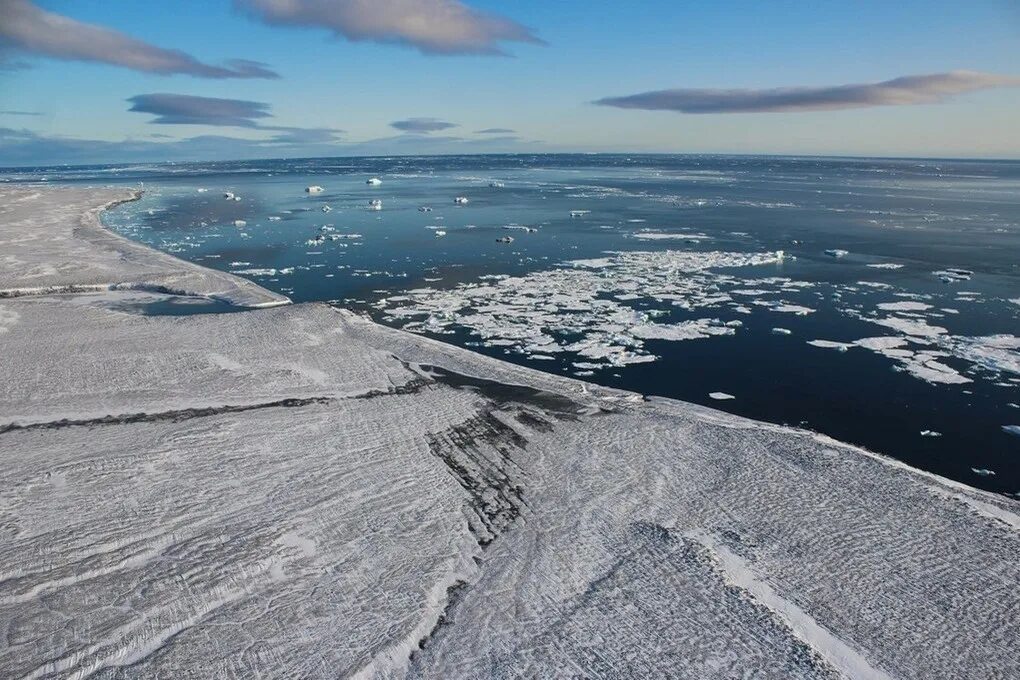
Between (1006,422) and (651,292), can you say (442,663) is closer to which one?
(1006,422)

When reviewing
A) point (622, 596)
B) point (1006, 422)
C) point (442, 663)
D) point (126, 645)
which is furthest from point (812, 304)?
point (126, 645)

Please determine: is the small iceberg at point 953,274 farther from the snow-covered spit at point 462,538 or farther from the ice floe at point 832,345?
the snow-covered spit at point 462,538

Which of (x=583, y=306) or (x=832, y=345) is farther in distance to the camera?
(x=583, y=306)

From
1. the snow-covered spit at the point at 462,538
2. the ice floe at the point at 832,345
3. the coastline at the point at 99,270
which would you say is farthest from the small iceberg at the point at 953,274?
the coastline at the point at 99,270

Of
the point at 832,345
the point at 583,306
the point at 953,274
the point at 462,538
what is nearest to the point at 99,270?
the point at 583,306

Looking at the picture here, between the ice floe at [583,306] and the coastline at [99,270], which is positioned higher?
the coastline at [99,270]

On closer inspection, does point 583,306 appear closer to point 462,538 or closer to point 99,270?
point 462,538

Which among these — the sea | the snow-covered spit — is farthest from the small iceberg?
the snow-covered spit
